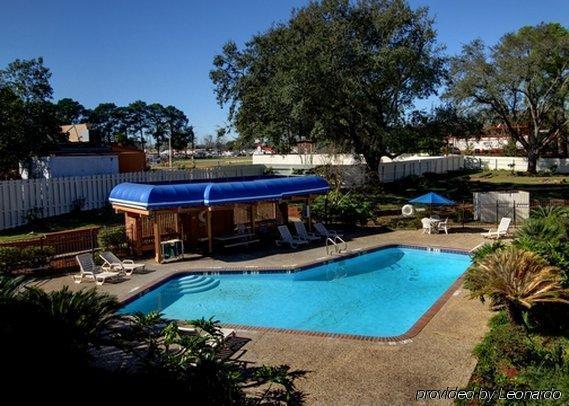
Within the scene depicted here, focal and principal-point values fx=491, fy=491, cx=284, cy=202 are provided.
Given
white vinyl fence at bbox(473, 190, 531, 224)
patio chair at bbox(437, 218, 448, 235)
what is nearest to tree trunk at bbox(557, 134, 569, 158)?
white vinyl fence at bbox(473, 190, 531, 224)

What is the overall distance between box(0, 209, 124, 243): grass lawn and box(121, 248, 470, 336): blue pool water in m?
9.16

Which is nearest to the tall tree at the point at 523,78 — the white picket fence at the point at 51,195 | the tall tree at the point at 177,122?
the white picket fence at the point at 51,195

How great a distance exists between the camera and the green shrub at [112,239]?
17.9 metres

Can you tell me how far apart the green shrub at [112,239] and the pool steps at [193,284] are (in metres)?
3.39

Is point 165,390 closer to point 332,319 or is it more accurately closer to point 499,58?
point 332,319

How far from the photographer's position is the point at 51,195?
2495 cm

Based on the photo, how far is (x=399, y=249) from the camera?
2086cm

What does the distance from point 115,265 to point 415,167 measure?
35033 mm

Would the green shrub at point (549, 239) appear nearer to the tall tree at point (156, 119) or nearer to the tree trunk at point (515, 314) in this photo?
the tree trunk at point (515, 314)

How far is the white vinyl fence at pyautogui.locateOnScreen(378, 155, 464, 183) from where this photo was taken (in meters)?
42.0

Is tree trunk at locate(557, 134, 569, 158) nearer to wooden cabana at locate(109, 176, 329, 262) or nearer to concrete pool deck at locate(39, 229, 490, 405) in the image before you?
wooden cabana at locate(109, 176, 329, 262)

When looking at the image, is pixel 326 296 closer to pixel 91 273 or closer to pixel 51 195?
pixel 91 273

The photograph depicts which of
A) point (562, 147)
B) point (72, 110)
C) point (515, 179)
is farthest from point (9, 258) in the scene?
point (72, 110)

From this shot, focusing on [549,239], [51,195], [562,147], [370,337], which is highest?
[562,147]
